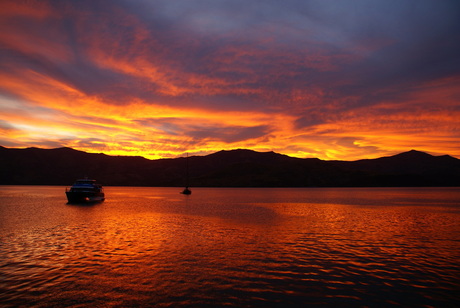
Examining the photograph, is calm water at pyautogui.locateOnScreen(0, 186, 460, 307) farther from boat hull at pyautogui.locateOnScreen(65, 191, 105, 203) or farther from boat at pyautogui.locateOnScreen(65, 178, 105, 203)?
boat at pyautogui.locateOnScreen(65, 178, 105, 203)

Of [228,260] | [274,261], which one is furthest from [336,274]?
[228,260]

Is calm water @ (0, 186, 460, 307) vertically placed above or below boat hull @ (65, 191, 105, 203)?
below

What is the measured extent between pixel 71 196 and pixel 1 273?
76.2 m

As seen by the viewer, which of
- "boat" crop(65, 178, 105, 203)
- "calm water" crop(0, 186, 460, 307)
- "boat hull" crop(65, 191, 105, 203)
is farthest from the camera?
"boat" crop(65, 178, 105, 203)

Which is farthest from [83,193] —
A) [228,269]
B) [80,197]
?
[228,269]

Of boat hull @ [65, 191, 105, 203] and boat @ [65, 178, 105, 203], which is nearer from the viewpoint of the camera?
boat hull @ [65, 191, 105, 203]

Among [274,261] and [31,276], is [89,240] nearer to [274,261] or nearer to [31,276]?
[31,276]

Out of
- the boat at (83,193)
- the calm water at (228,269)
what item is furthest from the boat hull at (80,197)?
the calm water at (228,269)

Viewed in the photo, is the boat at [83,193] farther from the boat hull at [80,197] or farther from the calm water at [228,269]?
the calm water at [228,269]

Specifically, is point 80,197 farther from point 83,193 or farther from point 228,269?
point 228,269

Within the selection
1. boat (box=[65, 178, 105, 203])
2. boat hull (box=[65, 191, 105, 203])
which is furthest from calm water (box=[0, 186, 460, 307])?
boat (box=[65, 178, 105, 203])

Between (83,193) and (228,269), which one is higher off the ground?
(83,193)

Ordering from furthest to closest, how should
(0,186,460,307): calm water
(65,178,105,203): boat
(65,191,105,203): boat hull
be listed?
1. (65,178,105,203): boat
2. (65,191,105,203): boat hull
3. (0,186,460,307): calm water

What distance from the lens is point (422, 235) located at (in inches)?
1353
